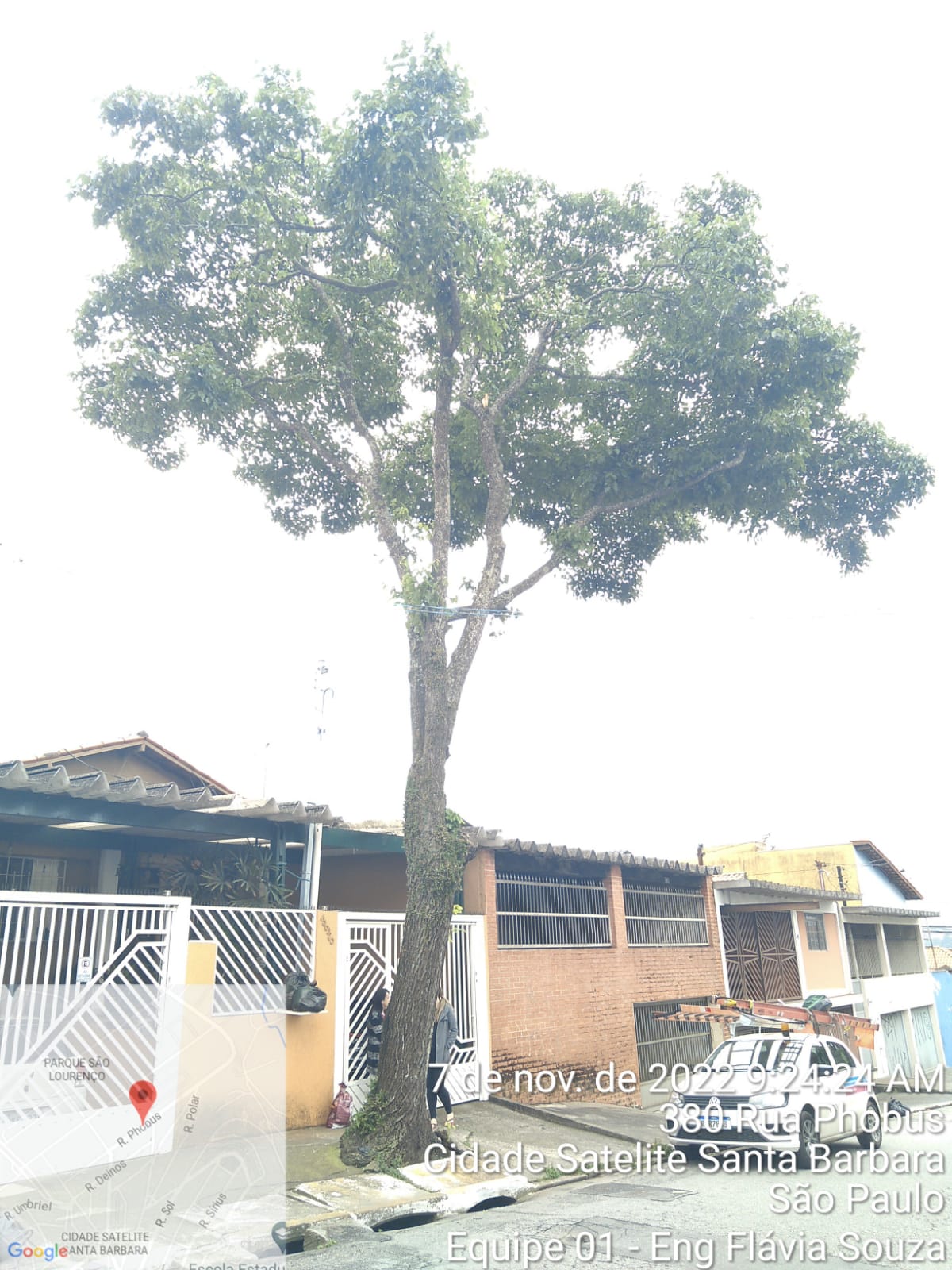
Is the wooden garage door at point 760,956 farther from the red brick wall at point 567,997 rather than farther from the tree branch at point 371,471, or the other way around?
the tree branch at point 371,471

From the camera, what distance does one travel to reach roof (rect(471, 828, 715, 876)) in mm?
12758

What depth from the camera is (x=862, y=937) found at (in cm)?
2588

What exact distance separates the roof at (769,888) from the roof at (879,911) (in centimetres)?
149

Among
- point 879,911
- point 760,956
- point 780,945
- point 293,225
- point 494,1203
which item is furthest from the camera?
point 879,911

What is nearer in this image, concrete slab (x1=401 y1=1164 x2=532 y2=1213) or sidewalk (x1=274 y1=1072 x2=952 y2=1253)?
sidewalk (x1=274 y1=1072 x2=952 y2=1253)

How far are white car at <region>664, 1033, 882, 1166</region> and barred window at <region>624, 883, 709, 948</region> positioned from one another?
14.7 ft

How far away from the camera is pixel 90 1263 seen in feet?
18.8

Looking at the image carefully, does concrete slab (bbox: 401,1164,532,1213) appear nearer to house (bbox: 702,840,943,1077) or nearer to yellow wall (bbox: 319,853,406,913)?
yellow wall (bbox: 319,853,406,913)

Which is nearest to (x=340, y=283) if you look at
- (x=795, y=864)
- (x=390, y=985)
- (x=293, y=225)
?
(x=293, y=225)

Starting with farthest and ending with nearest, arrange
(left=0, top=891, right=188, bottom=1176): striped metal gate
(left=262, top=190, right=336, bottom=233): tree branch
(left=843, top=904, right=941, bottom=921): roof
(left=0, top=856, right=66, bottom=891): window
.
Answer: (left=843, top=904, right=941, bottom=921): roof → (left=0, top=856, right=66, bottom=891): window → (left=262, top=190, right=336, bottom=233): tree branch → (left=0, top=891, right=188, bottom=1176): striped metal gate

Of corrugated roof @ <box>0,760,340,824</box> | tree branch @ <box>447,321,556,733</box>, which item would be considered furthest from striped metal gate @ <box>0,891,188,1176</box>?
tree branch @ <box>447,321,556,733</box>

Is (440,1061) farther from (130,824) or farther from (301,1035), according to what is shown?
(130,824)

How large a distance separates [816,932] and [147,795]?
61.6ft

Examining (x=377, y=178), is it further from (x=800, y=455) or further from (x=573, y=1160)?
(x=573, y=1160)
